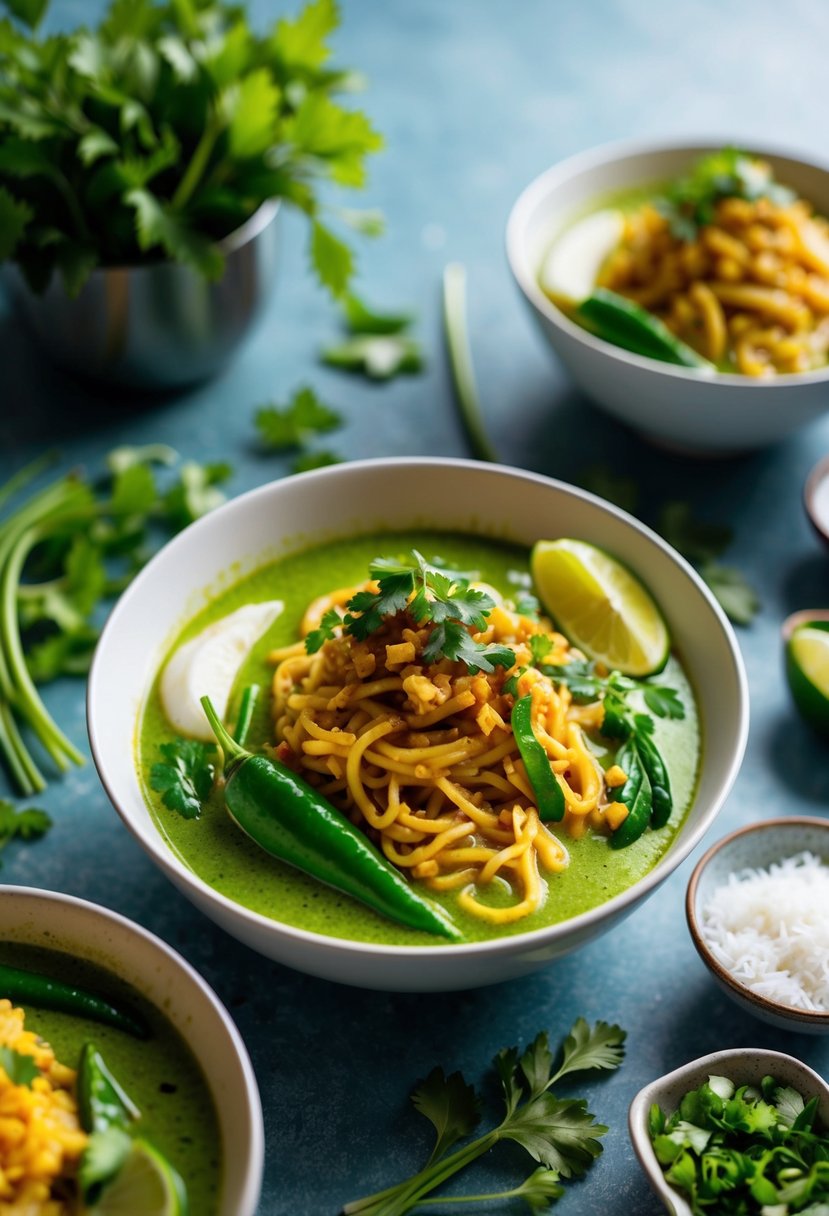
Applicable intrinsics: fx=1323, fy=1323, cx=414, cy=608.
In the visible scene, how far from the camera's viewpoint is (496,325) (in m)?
5.69

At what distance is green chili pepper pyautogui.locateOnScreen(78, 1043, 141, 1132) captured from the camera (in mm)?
2719

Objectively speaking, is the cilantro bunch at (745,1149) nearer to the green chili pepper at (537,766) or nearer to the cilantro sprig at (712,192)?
the green chili pepper at (537,766)

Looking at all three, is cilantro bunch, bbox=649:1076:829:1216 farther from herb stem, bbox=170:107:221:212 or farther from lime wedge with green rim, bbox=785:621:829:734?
herb stem, bbox=170:107:221:212

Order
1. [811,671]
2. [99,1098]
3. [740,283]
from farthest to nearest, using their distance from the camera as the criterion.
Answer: [740,283]
[811,671]
[99,1098]

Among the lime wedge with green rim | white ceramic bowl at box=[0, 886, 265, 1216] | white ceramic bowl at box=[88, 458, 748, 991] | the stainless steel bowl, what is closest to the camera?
white ceramic bowl at box=[0, 886, 265, 1216]

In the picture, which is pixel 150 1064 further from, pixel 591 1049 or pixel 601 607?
pixel 601 607

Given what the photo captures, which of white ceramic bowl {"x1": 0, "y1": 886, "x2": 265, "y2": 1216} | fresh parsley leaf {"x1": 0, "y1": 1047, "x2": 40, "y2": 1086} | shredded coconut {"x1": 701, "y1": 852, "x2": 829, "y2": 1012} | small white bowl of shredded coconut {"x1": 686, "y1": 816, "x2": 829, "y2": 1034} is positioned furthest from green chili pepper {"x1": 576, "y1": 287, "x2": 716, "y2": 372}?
fresh parsley leaf {"x1": 0, "y1": 1047, "x2": 40, "y2": 1086}

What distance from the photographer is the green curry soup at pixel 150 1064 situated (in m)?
2.77

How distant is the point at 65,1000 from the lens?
297 cm

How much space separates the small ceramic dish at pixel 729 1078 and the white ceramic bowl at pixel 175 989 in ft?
2.80

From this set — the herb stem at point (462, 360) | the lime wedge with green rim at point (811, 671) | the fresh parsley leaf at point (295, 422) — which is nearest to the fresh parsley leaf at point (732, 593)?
the lime wedge with green rim at point (811, 671)

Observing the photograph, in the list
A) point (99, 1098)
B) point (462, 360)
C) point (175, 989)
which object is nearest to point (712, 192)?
point (462, 360)

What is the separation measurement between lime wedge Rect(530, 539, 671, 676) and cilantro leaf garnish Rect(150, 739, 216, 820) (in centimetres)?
110

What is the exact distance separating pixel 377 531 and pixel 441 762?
41.9 inches
